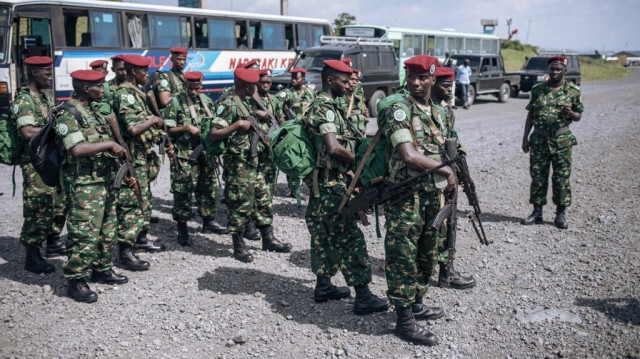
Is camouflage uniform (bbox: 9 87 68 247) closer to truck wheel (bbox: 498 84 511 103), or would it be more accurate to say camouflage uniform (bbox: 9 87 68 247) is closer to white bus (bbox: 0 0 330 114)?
white bus (bbox: 0 0 330 114)

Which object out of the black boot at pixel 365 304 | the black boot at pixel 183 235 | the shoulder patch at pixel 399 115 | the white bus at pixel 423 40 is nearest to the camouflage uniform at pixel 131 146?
the black boot at pixel 183 235

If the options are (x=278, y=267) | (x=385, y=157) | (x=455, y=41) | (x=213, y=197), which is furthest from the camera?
(x=455, y=41)

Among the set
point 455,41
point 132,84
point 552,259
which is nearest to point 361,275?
point 552,259

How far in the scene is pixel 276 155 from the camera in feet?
13.8

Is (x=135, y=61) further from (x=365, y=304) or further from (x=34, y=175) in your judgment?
(x=365, y=304)

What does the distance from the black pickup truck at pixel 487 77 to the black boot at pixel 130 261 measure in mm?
16655

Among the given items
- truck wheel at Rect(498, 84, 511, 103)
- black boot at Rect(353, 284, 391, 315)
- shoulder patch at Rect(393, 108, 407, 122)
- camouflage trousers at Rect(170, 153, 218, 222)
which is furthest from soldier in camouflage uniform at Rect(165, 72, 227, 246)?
truck wheel at Rect(498, 84, 511, 103)

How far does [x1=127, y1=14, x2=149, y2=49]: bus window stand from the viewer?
14.0 metres

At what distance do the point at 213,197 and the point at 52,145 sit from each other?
2000 mm

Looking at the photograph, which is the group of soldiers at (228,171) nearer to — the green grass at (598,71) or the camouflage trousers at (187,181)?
the camouflage trousers at (187,181)

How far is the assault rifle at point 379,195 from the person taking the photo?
3.56 meters

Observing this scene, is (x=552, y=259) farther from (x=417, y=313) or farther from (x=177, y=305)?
(x=177, y=305)

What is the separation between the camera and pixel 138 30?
46.5ft

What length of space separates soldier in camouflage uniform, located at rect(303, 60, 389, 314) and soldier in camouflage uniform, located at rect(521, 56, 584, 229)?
321cm
